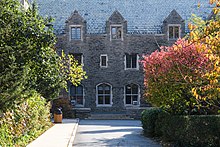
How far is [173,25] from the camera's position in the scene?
36.2m

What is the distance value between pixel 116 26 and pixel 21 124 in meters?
23.2

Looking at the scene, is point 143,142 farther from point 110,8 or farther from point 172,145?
point 110,8

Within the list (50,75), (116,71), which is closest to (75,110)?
(116,71)

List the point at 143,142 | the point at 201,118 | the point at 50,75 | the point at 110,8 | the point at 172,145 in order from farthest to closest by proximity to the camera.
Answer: the point at 110,8 < the point at 50,75 < the point at 143,142 < the point at 172,145 < the point at 201,118

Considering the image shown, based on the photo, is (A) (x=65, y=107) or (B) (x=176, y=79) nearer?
(B) (x=176, y=79)

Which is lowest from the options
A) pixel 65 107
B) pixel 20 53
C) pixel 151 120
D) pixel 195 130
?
pixel 65 107

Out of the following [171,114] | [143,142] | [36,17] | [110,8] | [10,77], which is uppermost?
[110,8]

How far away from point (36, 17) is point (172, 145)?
7.02 m

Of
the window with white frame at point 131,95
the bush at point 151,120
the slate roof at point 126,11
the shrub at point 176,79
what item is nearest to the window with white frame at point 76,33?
the slate roof at point 126,11

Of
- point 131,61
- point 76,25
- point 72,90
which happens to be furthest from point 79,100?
point 76,25

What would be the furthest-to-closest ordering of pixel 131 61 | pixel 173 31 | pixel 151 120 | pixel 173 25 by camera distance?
pixel 173 31, pixel 173 25, pixel 131 61, pixel 151 120

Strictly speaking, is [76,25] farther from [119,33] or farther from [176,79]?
[176,79]

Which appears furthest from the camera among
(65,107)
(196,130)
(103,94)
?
(103,94)

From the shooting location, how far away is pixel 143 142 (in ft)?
51.8
